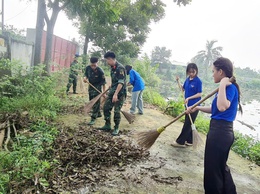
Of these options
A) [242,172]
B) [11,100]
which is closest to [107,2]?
[11,100]

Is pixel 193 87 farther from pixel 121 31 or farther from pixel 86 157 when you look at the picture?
pixel 121 31

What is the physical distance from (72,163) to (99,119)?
283 cm

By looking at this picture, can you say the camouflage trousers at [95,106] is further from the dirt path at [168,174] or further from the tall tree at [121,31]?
the tall tree at [121,31]

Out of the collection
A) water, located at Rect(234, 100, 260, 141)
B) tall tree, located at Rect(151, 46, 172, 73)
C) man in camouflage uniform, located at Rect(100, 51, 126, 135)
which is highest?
tall tree, located at Rect(151, 46, 172, 73)

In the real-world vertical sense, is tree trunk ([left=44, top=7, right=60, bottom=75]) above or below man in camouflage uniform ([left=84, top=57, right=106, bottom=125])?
above

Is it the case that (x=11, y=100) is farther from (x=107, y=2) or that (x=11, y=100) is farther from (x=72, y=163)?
(x=107, y=2)

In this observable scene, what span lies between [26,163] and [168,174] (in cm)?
203

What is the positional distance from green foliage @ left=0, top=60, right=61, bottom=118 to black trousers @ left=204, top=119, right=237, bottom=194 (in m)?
3.71

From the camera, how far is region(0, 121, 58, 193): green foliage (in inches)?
103

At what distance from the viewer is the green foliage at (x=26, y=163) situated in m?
2.62

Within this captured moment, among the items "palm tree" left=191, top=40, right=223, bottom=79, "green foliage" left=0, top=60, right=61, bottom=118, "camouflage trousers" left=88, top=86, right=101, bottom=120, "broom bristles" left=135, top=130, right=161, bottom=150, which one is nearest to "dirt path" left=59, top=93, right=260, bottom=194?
"broom bristles" left=135, top=130, right=161, bottom=150

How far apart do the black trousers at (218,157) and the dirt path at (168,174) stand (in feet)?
1.97

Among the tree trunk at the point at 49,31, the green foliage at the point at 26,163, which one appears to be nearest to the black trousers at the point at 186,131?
the green foliage at the point at 26,163

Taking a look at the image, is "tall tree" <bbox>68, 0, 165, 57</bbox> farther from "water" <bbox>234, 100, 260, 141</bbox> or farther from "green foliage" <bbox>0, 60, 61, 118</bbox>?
"green foliage" <bbox>0, 60, 61, 118</bbox>
